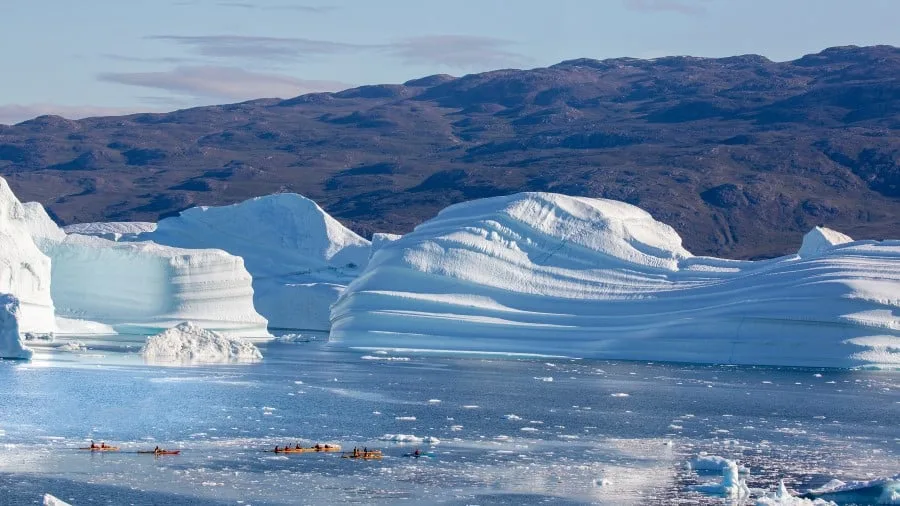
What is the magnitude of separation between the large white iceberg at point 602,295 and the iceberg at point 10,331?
40.2 ft

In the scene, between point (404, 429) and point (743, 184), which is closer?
point (404, 429)

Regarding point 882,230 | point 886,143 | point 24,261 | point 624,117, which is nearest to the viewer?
point 24,261

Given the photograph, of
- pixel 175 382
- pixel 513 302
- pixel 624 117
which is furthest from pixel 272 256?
pixel 624 117

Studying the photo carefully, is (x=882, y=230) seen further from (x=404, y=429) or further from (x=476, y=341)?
(x=404, y=429)

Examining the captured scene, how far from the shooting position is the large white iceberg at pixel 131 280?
52.2m

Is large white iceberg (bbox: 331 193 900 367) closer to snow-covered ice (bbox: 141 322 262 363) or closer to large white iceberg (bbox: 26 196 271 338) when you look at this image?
large white iceberg (bbox: 26 196 271 338)

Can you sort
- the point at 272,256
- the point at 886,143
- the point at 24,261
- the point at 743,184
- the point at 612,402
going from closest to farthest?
the point at 612,402 < the point at 24,261 < the point at 272,256 < the point at 743,184 < the point at 886,143

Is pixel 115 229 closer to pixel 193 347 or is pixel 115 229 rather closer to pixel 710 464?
pixel 193 347

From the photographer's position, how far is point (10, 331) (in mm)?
39000

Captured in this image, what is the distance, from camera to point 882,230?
119 m

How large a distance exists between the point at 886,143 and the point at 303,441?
403ft

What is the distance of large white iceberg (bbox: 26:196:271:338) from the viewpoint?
171 ft

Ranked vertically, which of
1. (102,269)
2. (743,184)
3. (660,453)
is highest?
(743,184)

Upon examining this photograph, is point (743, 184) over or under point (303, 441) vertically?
over
